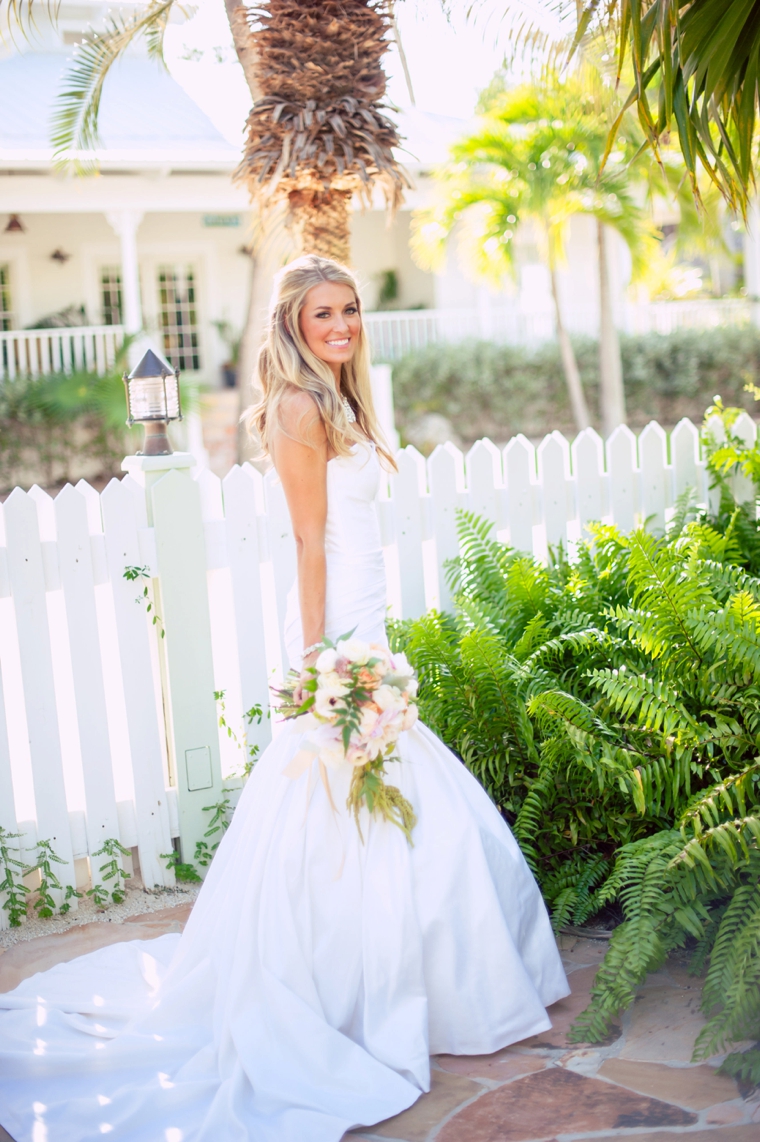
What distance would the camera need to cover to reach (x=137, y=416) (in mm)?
3881

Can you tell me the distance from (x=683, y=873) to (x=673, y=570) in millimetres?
939

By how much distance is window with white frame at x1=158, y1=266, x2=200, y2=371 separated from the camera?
16281 mm

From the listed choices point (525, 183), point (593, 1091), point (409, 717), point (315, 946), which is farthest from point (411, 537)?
point (525, 183)

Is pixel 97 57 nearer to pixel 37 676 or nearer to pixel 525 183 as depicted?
pixel 525 183

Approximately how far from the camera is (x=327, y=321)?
286 centimetres

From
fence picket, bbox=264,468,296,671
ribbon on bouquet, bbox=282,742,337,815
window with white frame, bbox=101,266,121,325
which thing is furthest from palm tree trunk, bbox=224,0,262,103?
window with white frame, bbox=101,266,121,325

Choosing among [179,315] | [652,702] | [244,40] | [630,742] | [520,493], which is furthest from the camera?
[179,315]

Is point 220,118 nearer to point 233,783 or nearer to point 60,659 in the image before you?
point 60,659

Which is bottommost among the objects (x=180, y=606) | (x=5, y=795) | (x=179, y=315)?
(x=5, y=795)

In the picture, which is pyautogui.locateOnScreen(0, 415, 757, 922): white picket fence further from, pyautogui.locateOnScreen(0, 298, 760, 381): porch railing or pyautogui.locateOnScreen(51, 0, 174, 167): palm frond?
pyautogui.locateOnScreen(0, 298, 760, 381): porch railing

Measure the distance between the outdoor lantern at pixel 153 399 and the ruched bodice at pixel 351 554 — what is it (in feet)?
3.86

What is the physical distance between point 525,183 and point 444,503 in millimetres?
8501

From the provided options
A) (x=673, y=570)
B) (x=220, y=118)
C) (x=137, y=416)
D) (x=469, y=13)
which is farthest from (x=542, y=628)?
(x=220, y=118)

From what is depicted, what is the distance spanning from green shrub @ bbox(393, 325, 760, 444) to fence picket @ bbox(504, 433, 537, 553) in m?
10.4
